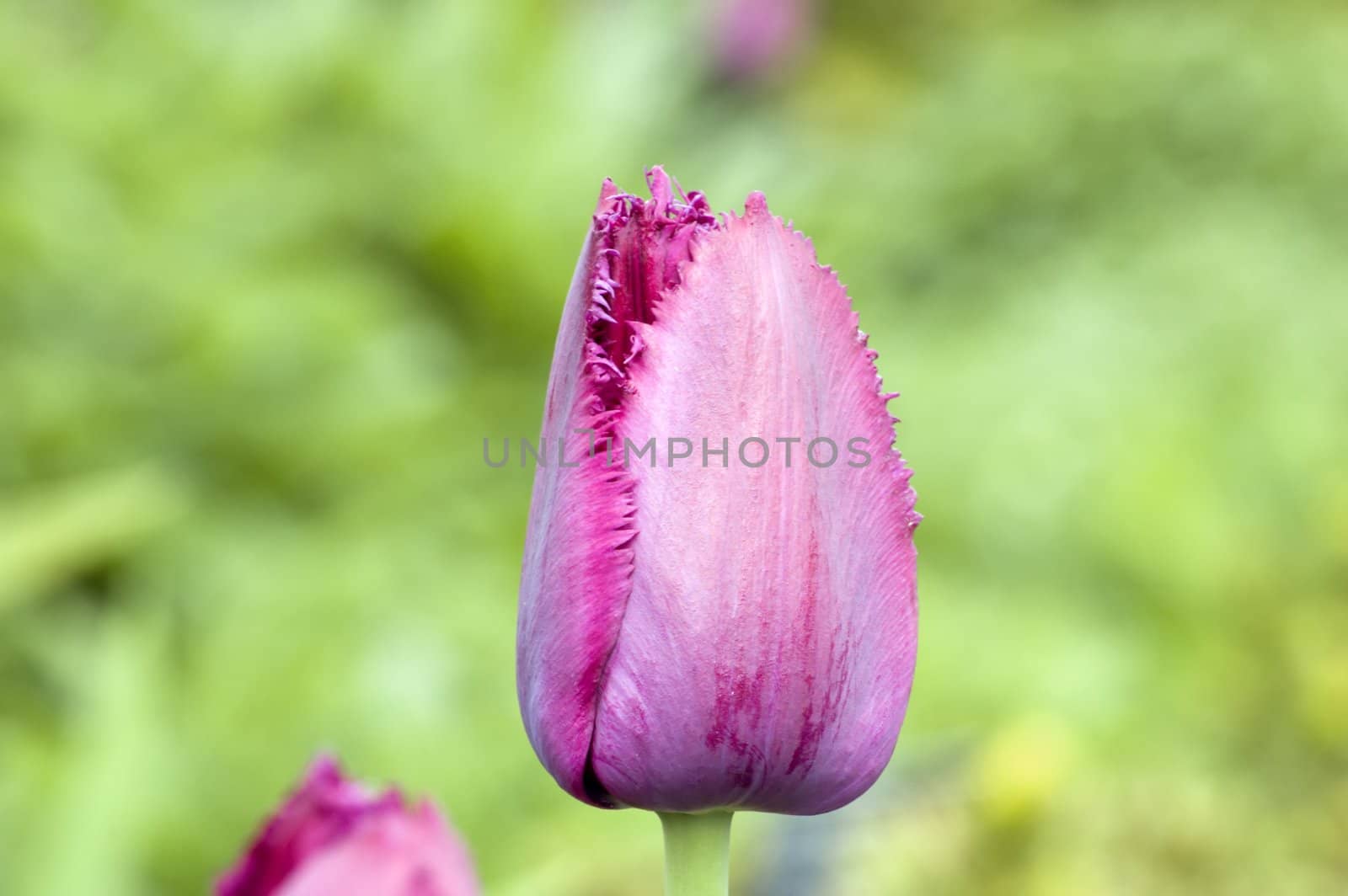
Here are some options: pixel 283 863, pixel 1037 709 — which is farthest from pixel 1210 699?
pixel 283 863

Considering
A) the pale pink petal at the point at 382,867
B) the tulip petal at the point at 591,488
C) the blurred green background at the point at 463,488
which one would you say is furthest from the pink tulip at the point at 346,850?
the blurred green background at the point at 463,488

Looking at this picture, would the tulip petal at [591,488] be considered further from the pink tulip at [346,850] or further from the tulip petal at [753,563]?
the pink tulip at [346,850]

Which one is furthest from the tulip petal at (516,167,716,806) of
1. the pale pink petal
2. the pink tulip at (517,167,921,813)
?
the pale pink petal

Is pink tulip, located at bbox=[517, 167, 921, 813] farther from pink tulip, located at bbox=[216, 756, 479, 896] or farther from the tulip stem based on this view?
pink tulip, located at bbox=[216, 756, 479, 896]

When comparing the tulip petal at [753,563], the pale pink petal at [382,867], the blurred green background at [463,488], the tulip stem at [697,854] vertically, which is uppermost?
the blurred green background at [463,488]

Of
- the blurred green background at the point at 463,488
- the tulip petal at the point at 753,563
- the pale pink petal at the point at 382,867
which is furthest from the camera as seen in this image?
the blurred green background at the point at 463,488

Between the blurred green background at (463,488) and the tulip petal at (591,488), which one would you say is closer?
the tulip petal at (591,488)

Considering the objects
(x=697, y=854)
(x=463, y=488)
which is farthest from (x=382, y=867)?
(x=463, y=488)
